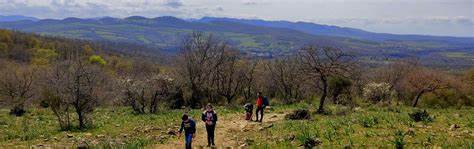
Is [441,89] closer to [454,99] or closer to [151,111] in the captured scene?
[454,99]

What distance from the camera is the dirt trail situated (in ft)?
62.8

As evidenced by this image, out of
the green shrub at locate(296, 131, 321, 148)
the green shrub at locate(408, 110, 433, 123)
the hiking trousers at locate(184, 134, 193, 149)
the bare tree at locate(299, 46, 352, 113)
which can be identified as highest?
the bare tree at locate(299, 46, 352, 113)

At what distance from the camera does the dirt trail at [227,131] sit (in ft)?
62.8

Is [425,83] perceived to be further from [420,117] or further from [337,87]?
[420,117]

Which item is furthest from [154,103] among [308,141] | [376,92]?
[376,92]

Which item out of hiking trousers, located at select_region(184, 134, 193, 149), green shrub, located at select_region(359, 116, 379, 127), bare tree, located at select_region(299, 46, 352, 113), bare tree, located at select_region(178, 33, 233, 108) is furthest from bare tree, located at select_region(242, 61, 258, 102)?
hiking trousers, located at select_region(184, 134, 193, 149)

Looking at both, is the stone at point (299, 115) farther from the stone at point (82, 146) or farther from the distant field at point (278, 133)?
the stone at point (82, 146)

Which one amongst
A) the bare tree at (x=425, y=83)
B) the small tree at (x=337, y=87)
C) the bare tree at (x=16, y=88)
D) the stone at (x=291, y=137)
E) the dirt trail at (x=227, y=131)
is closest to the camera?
the stone at (x=291, y=137)

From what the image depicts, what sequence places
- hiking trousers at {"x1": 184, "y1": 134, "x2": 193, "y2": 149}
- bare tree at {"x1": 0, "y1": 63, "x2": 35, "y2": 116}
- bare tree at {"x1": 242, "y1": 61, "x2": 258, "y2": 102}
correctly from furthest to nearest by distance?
1. bare tree at {"x1": 242, "y1": 61, "x2": 258, "y2": 102}
2. bare tree at {"x1": 0, "y1": 63, "x2": 35, "y2": 116}
3. hiking trousers at {"x1": 184, "y1": 134, "x2": 193, "y2": 149}

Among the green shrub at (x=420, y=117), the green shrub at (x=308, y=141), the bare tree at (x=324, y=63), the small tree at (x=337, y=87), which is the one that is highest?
the bare tree at (x=324, y=63)

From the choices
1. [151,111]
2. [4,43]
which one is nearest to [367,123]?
[151,111]

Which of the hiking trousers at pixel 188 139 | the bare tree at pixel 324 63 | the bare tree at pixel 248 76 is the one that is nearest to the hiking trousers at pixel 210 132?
the hiking trousers at pixel 188 139

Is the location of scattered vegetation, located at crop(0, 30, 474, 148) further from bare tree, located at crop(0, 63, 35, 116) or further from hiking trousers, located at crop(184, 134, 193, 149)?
hiking trousers, located at crop(184, 134, 193, 149)

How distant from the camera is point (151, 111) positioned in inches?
1442
